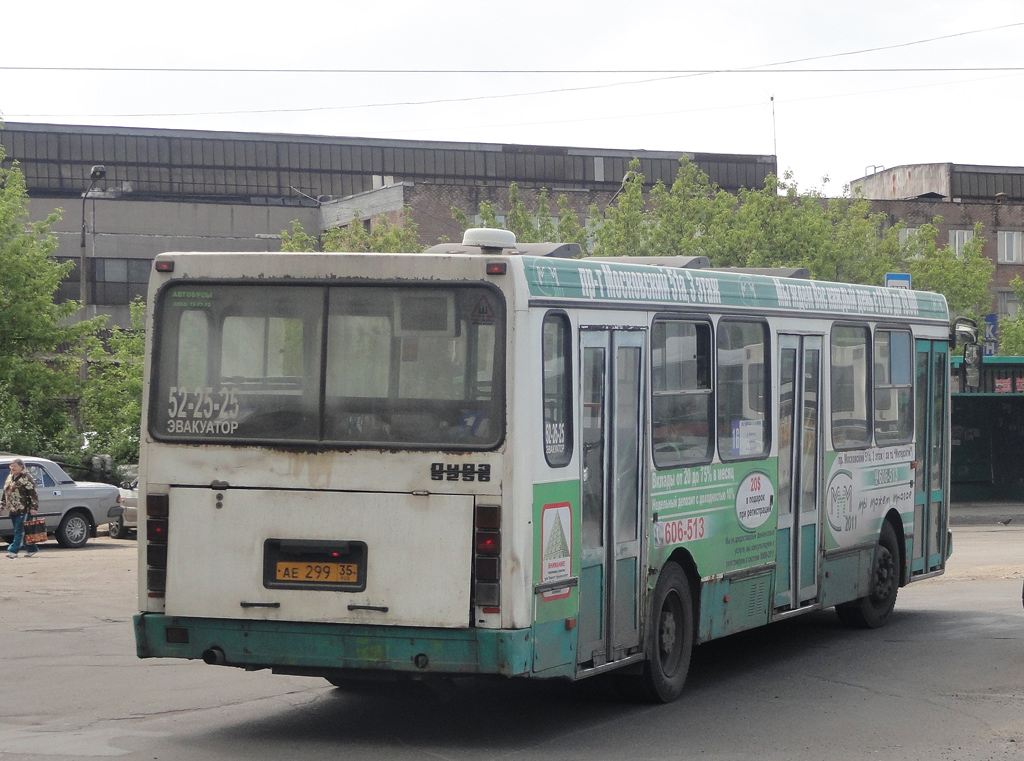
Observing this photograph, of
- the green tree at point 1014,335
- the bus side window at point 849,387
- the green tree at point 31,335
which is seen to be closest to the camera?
the bus side window at point 849,387

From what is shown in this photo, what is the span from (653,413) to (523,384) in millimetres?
1579

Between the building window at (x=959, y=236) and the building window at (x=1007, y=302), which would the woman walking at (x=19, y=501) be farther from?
the building window at (x=1007, y=302)

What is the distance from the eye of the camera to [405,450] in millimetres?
7938

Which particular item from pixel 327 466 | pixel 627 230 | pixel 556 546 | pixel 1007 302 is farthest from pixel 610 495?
pixel 1007 302

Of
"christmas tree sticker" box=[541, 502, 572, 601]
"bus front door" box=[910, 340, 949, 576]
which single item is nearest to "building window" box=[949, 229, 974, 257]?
"bus front door" box=[910, 340, 949, 576]

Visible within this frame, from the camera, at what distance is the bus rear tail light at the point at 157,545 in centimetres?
823

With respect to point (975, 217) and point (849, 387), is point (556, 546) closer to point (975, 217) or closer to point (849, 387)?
point (849, 387)

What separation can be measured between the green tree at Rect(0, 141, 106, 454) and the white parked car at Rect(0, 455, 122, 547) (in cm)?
865

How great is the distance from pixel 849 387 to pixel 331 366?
561 centimetres

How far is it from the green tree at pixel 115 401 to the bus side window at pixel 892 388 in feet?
80.0

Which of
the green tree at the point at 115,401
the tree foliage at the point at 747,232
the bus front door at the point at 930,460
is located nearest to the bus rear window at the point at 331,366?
the bus front door at the point at 930,460

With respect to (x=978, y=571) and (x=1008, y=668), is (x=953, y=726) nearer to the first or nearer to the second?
(x=1008, y=668)

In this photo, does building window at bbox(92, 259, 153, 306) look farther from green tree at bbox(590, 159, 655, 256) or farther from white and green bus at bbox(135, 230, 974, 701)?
white and green bus at bbox(135, 230, 974, 701)

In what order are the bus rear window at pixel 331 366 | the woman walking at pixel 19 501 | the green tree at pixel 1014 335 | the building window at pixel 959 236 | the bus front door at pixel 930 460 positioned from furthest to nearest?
the building window at pixel 959 236, the green tree at pixel 1014 335, the woman walking at pixel 19 501, the bus front door at pixel 930 460, the bus rear window at pixel 331 366
